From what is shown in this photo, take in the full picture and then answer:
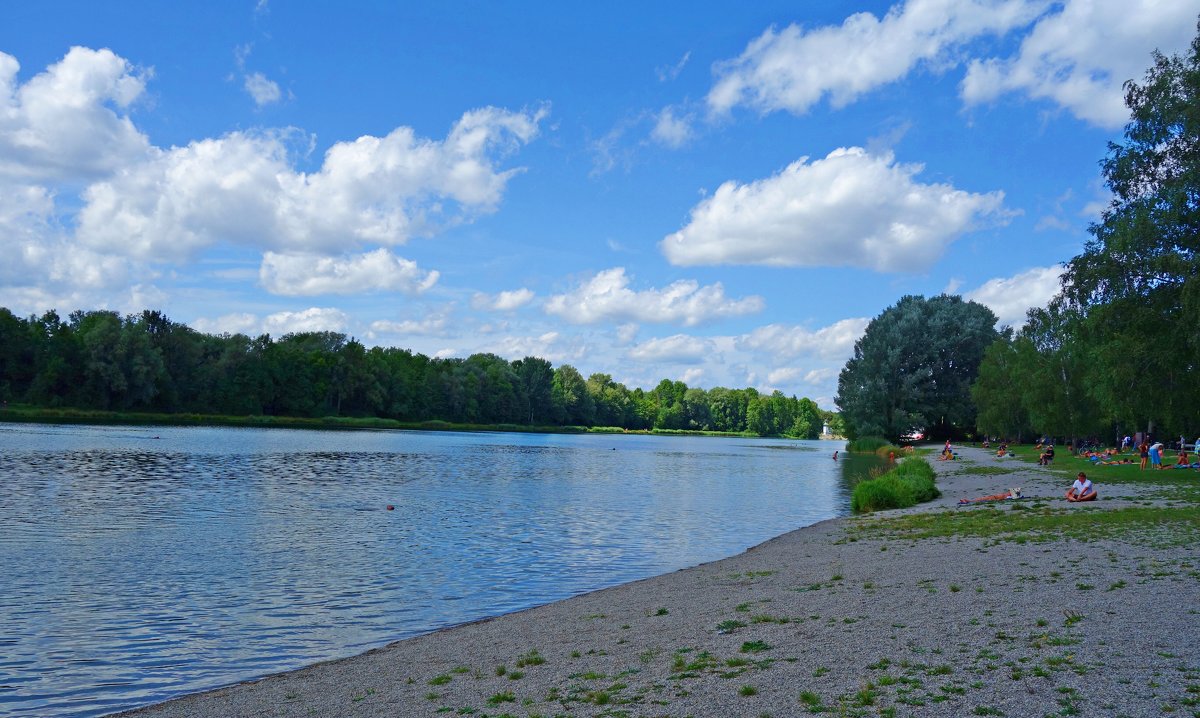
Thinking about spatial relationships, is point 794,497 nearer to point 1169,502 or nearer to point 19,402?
point 1169,502

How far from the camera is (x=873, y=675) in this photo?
30.2 ft

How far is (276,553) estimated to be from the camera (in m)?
22.7

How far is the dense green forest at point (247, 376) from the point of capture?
360ft

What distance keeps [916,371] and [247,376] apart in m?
100

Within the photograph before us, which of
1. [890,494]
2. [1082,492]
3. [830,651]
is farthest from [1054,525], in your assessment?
[830,651]

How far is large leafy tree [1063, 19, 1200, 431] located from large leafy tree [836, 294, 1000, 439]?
62.7 metres

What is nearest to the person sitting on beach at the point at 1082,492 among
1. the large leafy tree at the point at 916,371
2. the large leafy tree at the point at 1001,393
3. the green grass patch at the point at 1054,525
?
the green grass patch at the point at 1054,525

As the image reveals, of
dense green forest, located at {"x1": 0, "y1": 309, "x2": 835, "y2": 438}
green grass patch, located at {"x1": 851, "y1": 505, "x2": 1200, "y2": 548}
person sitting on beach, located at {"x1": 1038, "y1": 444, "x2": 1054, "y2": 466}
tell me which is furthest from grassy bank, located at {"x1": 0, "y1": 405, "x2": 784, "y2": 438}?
green grass patch, located at {"x1": 851, "y1": 505, "x2": 1200, "y2": 548}

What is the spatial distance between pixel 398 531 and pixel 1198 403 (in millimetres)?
32077

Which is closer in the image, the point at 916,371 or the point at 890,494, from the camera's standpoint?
the point at 890,494

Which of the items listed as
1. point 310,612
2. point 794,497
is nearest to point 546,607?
point 310,612

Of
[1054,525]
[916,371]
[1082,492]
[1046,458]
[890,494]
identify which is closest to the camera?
[1054,525]

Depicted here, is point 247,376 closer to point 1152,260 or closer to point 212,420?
point 212,420

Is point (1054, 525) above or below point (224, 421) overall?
below
